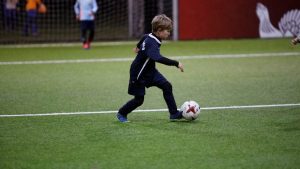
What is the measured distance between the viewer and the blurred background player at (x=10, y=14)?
20219 millimetres

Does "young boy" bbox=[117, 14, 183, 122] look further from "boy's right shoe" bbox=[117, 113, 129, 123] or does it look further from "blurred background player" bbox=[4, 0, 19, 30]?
"blurred background player" bbox=[4, 0, 19, 30]

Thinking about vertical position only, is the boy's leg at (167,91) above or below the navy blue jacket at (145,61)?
below

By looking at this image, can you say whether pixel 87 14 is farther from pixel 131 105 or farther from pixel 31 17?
pixel 131 105

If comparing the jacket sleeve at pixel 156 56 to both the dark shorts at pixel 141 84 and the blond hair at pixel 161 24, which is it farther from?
the dark shorts at pixel 141 84

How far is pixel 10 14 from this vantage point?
21.2 metres

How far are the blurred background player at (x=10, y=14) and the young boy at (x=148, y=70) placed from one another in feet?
44.2

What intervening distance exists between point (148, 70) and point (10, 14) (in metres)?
14.6

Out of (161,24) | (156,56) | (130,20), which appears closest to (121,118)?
(156,56)

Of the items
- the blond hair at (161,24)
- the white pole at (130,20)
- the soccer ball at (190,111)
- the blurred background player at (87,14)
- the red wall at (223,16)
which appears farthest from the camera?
the white pole at (130,20)

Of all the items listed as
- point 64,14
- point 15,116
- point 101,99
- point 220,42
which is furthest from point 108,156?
point 64,14

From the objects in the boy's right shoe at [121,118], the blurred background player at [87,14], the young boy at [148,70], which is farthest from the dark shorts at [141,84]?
the blurred background player at [87,14]

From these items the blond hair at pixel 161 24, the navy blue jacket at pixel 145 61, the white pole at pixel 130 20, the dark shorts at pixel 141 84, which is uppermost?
the blond hair at pixel 161 24

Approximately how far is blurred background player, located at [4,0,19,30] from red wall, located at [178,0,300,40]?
5.83 meters

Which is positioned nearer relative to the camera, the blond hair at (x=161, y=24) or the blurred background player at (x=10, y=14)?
the blond hair at (x=161, y=24)
